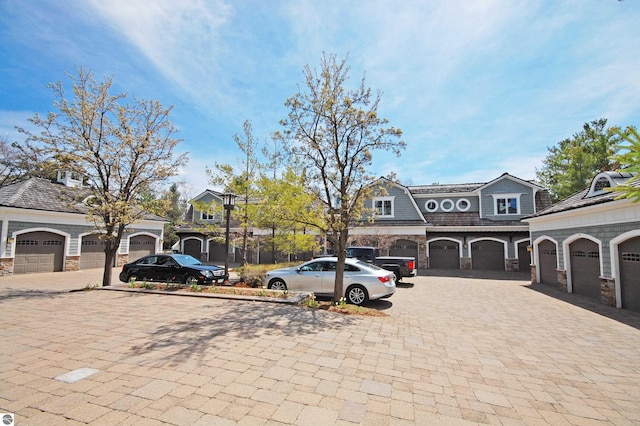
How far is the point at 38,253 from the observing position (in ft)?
54.3

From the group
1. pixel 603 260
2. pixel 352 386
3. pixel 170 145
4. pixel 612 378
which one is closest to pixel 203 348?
pixel 352 386

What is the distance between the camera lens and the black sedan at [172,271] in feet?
36.6

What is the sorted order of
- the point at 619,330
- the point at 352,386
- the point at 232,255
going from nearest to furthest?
1. the point at 352,386
2. the point at 619,330
3. the point at 232,255

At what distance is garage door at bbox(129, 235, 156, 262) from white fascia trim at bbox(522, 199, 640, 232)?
26126mm

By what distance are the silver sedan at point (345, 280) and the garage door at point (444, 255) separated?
14168 millimetres

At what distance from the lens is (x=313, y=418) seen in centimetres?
314

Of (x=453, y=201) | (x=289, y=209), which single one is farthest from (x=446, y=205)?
(x=289, y=209)

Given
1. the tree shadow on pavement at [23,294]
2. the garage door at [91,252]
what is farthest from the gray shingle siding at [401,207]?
the garage door at [91,252]

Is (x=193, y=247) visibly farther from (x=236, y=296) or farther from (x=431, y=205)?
(x=431, y=205)

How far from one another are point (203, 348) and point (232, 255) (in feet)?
Answer: 73.6

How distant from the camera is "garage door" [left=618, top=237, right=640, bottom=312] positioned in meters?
9.08

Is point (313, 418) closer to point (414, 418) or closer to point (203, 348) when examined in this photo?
point (414, 418)

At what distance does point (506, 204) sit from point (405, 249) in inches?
322

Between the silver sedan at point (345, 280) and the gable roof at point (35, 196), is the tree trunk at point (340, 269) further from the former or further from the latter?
the gable roof at point (35, 196)
